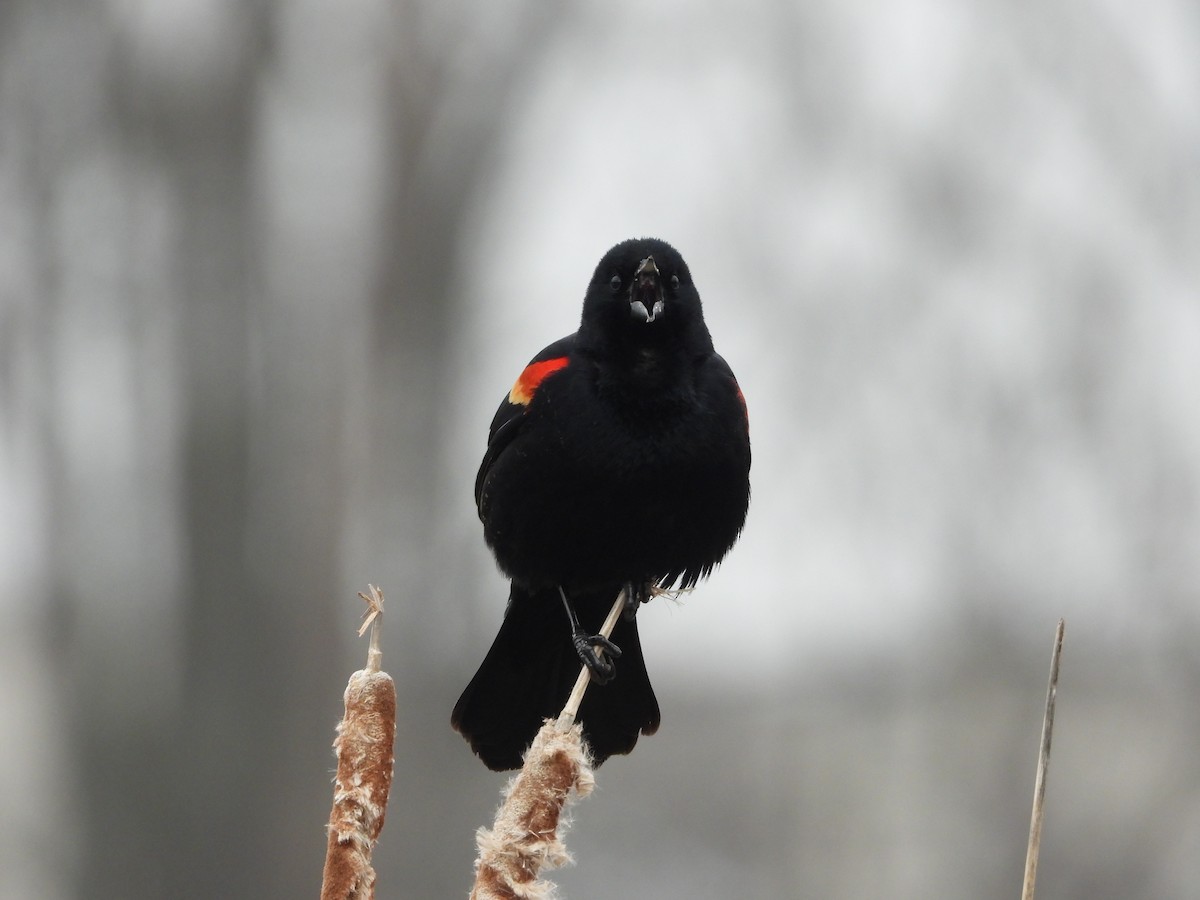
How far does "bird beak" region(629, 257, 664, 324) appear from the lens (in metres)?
2.10

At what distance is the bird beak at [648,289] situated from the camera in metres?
2.10

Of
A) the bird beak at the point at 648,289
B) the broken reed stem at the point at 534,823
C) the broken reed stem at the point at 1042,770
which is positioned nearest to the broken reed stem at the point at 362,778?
the broken reed stem at the point at 534,823

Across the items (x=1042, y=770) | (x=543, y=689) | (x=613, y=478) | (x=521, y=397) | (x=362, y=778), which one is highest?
(x=521, y=397)

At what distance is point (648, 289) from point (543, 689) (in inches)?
35.0

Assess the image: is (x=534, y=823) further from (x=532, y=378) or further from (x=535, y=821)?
(x=532, y=378)

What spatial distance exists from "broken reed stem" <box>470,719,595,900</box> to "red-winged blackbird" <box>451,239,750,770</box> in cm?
77

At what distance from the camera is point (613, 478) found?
2049mm

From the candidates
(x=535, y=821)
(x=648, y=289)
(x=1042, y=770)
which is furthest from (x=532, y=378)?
(x=1042, y=770)

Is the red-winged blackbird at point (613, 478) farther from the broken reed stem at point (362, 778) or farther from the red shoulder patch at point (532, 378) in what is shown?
the broken reed stem at point (362, 778)

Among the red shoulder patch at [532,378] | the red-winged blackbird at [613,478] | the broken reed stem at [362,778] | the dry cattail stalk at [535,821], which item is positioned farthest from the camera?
the red shoulder patch at [532,378]

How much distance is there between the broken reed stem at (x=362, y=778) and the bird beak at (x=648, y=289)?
1038 millimetres

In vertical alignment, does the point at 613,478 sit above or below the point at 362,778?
above

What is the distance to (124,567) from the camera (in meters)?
5.67

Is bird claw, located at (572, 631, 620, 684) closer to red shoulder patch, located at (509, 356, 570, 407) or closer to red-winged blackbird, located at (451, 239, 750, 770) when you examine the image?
red-winged blackbird, located at (451, 239, 750, 770)
